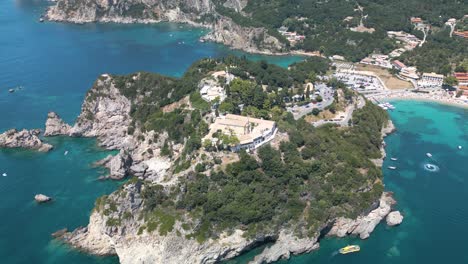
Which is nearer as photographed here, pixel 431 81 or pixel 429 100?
pixel 429 100

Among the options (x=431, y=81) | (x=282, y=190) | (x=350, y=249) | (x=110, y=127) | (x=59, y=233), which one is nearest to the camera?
(x=350, y=249)

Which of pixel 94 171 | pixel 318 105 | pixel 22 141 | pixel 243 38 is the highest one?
pixel 318 105

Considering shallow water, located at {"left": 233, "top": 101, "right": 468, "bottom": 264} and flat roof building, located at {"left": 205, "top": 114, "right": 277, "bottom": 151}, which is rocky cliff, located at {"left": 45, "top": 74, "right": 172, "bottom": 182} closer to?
flat roof building, located at {"left": 205, "top": 114, "right": 277, "bottom": 151}

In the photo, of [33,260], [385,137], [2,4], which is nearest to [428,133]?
[385,137]

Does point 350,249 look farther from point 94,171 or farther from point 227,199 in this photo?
point 94,171

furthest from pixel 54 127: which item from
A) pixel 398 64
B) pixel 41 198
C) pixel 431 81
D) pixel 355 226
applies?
pixel 398 64

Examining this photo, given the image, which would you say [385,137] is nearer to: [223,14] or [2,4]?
[223,14]

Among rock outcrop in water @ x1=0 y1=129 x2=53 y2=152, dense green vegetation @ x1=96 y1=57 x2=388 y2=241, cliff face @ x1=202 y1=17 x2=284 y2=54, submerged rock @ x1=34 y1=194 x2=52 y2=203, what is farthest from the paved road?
cliff face @ x1=202 y1=17 x2=284 y2=54
